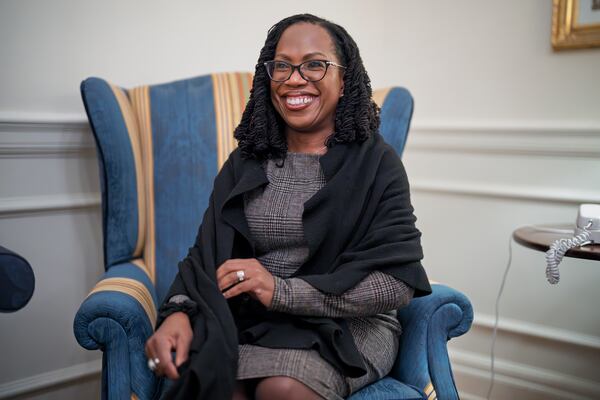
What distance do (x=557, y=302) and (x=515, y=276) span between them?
6.9 inches

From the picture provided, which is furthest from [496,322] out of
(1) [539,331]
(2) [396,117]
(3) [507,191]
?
(2) [396,117]

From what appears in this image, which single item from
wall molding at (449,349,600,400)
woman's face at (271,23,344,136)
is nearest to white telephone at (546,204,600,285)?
woman's face at (271,23,344,136)

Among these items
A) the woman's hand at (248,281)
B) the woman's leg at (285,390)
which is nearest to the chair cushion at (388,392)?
the woman's leg at (285,390)

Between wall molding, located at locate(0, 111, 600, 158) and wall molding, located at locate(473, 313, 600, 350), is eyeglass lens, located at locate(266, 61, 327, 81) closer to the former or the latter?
wall molding, located at locate(0, 111, 600, 158)

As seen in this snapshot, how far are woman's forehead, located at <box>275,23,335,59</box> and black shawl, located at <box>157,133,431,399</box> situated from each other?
0.24 meters

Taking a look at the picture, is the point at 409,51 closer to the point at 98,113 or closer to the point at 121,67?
the point at 121,67

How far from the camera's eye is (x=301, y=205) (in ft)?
5.08

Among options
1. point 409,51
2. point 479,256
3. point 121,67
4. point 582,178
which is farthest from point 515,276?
point 121,67

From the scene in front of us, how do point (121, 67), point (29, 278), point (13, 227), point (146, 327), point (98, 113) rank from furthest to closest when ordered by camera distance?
point (121, 67) → point (13, 227) → point (98, 113) → point (146, 327) → point (29, 278)

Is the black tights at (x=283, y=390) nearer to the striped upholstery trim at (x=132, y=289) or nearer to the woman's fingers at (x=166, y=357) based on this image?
the woman's fingers at (x=166, y=357)

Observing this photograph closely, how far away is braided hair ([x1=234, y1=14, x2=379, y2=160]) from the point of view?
1.61m

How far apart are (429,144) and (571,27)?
69 centimetres

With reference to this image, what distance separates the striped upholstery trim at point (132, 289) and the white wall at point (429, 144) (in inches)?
23.4

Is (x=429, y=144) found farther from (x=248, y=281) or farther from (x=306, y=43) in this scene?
(x=248, y=281)
